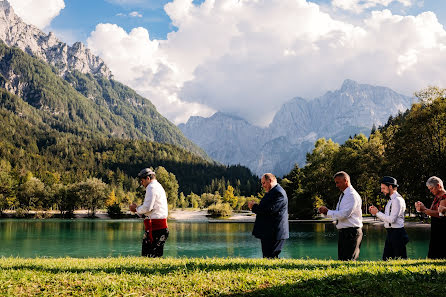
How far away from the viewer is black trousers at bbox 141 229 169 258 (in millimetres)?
10016

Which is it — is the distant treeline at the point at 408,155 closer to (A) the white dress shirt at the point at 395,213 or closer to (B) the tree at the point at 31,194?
(A) the white dress shirt at the point at 395,213

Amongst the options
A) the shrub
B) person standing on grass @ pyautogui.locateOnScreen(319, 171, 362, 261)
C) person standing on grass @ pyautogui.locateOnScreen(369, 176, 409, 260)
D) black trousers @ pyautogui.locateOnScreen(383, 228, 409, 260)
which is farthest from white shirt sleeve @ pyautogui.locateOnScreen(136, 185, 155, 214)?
the shrub

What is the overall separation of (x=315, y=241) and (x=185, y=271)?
32.2 m

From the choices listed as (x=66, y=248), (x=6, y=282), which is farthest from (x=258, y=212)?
(x=66, y=248)

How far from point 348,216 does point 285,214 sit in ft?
5.14

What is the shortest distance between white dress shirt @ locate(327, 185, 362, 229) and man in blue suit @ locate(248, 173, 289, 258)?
121 centimetres

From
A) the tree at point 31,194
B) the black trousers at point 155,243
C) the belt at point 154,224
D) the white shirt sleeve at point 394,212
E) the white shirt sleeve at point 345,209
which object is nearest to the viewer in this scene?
the white shirt sleeve at point 345,209

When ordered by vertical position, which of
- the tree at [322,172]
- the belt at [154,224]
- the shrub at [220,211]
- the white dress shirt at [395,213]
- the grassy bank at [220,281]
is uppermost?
the tree at [322,172]

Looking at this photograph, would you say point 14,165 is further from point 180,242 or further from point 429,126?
point 429,126

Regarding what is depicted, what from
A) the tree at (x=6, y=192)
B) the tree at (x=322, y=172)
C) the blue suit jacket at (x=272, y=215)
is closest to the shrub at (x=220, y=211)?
the tree at (x=322, y=172)

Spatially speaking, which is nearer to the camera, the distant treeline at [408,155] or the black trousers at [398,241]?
the black trousers at [398,241]

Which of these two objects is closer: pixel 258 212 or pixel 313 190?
pixel 258 212

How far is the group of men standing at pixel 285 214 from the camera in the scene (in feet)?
31.2

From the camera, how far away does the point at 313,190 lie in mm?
68312
